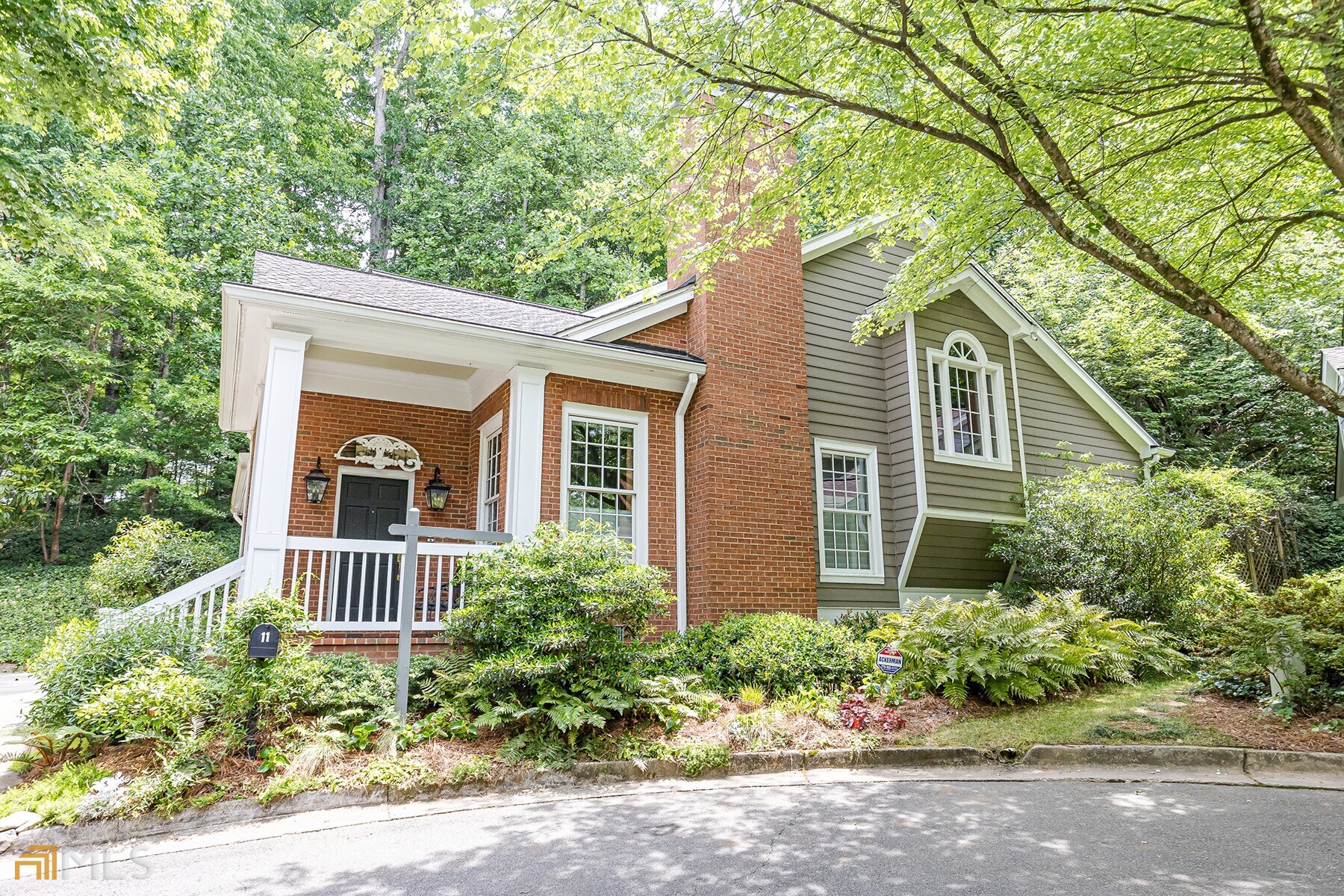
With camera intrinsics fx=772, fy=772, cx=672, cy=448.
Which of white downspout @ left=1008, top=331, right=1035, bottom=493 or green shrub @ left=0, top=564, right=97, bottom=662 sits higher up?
white downspout @ left=1008, top=331, right=1035, bottom=493

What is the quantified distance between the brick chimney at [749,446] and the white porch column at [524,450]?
202cm

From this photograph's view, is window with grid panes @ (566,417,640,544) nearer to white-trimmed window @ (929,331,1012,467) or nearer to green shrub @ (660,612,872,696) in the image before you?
green shrub @ (660,612,872,696)

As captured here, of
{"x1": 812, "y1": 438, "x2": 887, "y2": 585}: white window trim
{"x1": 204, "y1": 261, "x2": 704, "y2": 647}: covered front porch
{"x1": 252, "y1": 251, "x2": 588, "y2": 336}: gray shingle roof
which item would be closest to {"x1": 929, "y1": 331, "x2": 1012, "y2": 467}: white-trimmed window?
{"x1": 812, "y1": 438, "x2": 887, "y2": 585}: white window trim

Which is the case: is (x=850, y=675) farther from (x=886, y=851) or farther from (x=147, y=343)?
(x=147, y=343)

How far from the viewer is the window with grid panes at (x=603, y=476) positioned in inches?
351

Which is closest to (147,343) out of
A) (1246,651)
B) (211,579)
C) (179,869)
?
(211,579)

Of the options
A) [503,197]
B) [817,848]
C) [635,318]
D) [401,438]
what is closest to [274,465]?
[401,438]

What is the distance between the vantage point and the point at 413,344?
8.00 meters

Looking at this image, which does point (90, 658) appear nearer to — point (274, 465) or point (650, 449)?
point (274, 465)

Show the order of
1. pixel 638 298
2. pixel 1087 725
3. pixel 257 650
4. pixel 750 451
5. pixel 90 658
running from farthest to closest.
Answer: pixel 638 298 → pixel 750 451 → pixel 1087 725 → pixel 90 658 → pixel 257 650

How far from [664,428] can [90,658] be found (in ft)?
19.6

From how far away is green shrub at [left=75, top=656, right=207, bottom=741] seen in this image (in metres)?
5.04

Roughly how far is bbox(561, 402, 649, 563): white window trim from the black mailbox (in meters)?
Answer: 3.67

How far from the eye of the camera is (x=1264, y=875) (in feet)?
11.8
